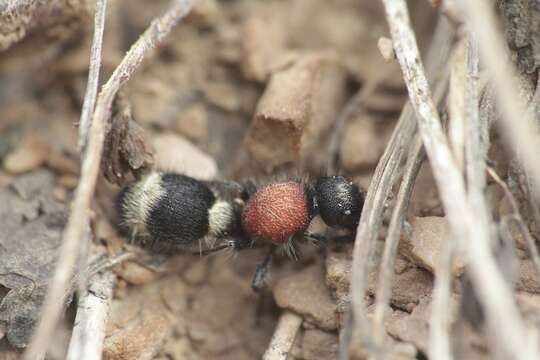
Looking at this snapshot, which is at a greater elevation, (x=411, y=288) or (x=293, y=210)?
(x=293, y=210)

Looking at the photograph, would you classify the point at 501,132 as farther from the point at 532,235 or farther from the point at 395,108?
the point at 395,108

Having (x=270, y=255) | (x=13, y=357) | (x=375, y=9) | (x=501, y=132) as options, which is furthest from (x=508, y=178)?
(x=13, y=357)

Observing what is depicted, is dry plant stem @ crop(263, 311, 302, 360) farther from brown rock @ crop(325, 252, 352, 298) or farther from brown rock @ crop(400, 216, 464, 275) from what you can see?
brown rock @ crop(400, 216, 464, 275)

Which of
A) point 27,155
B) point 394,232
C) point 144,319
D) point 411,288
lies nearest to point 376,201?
point 394,232

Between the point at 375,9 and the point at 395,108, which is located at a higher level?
the point at 375,9

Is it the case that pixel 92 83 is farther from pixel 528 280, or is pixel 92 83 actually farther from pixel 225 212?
pixel 528 280

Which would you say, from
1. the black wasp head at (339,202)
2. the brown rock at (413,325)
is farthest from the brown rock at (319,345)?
the black wasp head at (339,202)
